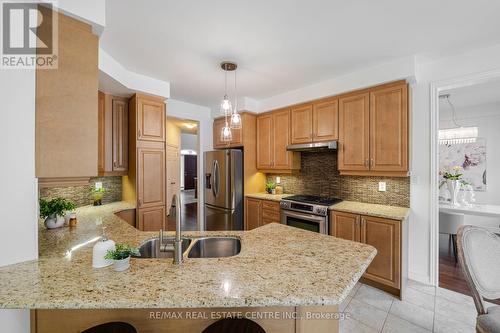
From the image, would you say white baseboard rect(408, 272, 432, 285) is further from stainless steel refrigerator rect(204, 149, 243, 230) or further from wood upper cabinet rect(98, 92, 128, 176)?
wood upper cabinet rect(98, 92, 128, 176)

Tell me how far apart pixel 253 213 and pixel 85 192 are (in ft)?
8.00

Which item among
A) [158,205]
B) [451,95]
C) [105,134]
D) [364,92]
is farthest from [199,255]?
[451,95]

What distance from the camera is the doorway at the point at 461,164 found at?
2.56 meters

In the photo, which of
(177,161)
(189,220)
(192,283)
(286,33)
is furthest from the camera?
(177,161)

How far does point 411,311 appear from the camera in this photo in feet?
6.96

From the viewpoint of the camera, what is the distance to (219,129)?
14.1ft

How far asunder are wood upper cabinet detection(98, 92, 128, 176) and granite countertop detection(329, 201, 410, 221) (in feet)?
9.40

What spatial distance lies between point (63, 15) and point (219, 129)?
3.05 metres

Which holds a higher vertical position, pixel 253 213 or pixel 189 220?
pixel 253 213

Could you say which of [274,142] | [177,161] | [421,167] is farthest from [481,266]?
[177,161]

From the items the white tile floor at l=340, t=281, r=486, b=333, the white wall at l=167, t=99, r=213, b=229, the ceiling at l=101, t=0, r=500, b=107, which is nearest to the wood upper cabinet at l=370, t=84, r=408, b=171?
the ceiling at l=101, t=0, r=500, b=107

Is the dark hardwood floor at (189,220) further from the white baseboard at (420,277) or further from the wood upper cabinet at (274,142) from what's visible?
the white baseboard at (420,277)

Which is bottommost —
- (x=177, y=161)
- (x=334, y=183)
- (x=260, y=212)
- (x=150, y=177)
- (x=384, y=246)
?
(x=384, y=246)

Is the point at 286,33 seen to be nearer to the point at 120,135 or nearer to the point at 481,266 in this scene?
the point at 481,266
